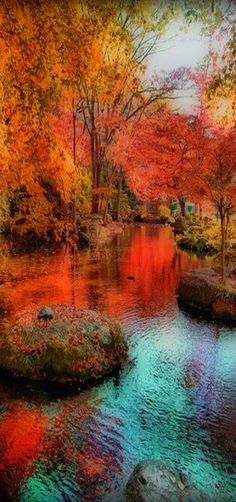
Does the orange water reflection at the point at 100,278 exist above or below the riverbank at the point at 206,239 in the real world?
below

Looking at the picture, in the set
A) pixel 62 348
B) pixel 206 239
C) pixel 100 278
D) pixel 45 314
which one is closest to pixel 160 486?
pixel 62 348

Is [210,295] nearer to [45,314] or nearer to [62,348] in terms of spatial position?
[45,314]

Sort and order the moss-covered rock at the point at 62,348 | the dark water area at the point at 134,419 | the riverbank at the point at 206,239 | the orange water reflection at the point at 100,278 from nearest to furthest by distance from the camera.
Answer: the dark water area at the point at 134,419, the moss-covered rock at the point at 62,348, the orange water reflection at the point at 100,278, the riverbank at the point at 206,239

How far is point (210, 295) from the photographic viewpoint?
10.6 meters

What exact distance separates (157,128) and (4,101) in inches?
641

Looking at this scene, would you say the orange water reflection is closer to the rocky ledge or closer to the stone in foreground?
the rocky ledge

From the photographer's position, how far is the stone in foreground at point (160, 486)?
3702mm

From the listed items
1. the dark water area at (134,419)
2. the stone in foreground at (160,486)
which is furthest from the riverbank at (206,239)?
the stone in foreground at (160,486)

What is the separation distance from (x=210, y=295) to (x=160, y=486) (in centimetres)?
721

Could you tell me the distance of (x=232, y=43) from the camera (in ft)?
17.3

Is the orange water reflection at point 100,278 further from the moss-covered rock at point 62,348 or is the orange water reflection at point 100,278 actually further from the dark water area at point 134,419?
the moss-covered rock at point 62,348

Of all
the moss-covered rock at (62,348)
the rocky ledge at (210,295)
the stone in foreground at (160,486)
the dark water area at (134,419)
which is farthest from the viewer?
the rocky ledge at (210,295)

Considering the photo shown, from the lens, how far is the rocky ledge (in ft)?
33.3

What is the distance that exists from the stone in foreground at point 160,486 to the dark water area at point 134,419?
0.39 metres
